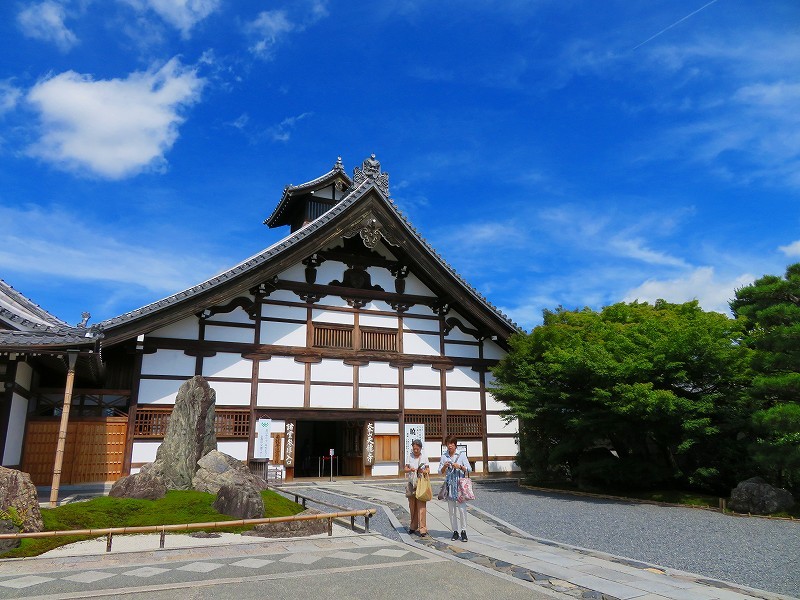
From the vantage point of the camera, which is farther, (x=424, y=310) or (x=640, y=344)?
(x=424, y=310)

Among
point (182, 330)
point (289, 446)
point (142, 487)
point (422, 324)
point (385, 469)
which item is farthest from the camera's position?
point (422, 324)

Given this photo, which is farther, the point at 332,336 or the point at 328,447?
the point at 328,447

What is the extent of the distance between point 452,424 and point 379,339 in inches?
166

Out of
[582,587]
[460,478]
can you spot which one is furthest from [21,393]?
[582,587]

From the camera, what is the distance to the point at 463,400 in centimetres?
2080

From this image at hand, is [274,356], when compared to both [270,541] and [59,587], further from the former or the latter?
[59,587]

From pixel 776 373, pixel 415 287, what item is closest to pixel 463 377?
pixel 415 287

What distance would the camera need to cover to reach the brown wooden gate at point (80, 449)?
1476 centimetres

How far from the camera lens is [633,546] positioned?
8156 mm

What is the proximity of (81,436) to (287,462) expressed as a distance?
601 centimetres

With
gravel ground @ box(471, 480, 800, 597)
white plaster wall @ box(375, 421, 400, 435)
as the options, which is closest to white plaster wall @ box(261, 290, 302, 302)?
white plaster wall @ box(375, 421, 400, 435)

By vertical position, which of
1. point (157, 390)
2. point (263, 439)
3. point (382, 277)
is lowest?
point (263, 439)

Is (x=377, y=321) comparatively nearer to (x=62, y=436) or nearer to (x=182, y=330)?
(x=182, y=330)

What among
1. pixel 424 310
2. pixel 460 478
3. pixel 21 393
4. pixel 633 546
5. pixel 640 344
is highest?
pixel 424 310
